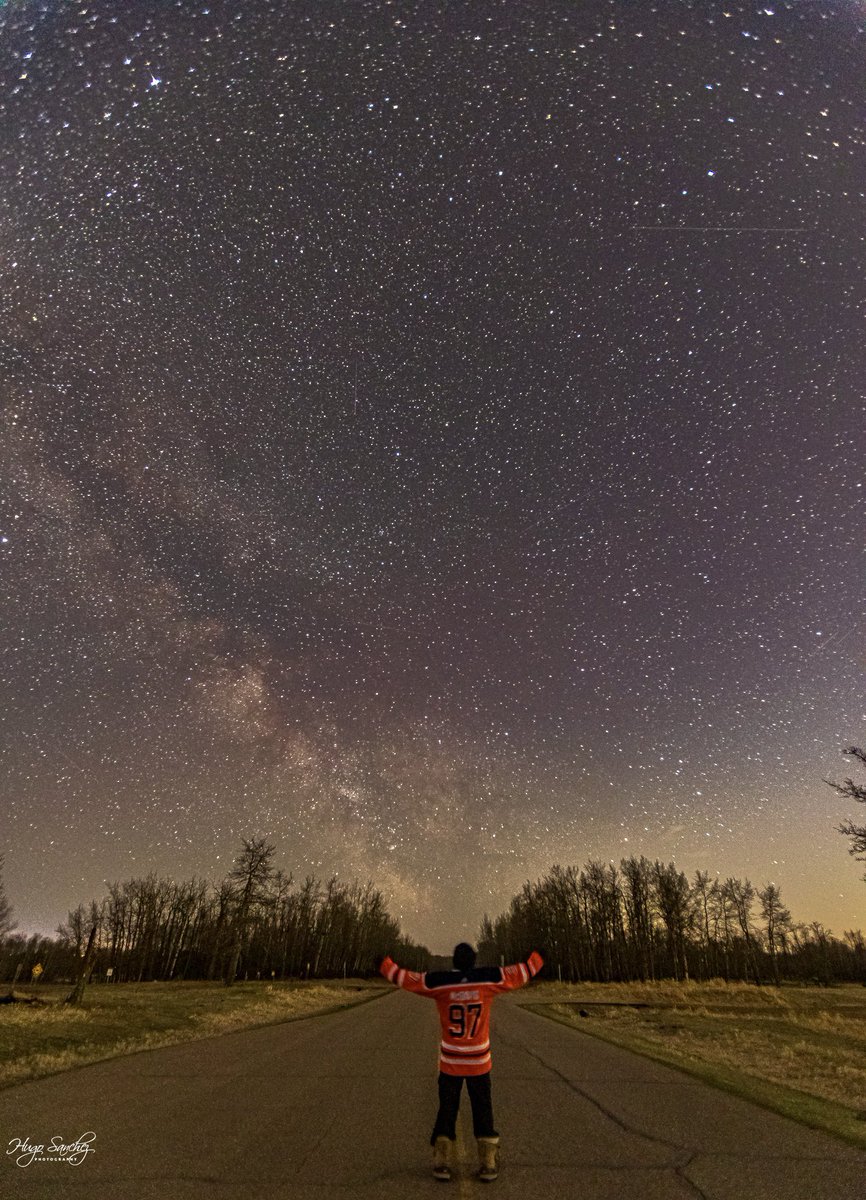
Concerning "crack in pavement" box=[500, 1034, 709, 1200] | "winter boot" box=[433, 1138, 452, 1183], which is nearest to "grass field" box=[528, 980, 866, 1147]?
"crack in pavement" box=[500, 1034, 709, 1200]

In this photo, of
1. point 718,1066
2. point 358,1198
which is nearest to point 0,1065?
point 358,1198

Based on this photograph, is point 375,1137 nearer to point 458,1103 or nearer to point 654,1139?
point 458,1103

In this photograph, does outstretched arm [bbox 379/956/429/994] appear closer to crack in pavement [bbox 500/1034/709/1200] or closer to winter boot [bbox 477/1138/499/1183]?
winter boot [bbox 477/1138/499/1183]

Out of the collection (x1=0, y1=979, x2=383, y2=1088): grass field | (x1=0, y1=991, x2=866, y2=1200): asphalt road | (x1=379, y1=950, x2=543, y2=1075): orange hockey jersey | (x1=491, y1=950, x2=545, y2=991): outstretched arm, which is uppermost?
(x1=491, y1=950, x2=545, y2=991): outstretched arm

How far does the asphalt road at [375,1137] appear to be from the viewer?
4902 mm

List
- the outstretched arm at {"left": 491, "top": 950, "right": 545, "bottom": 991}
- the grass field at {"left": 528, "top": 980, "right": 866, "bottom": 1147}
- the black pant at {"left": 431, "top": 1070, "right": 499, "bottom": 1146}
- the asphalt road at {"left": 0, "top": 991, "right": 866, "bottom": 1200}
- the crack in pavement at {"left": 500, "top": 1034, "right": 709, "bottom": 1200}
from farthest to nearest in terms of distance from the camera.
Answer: the grass field at {"left": 528, "top": 980, "right": 866, "bottom": 1147} < the outstretched arm at {"left": 491, "top": 950, "right": 545, "bottom": 991} < the black pant at {"left": 431, "top": 1070, "right": 499, "bottom": 1146} < the crack in pavement at {"left": 500, "top": 1034, "right": 709, "bottom": 1200} < the asphalt road at {"left": 0, "top": 991, "right": 866, "bottom": 1200}

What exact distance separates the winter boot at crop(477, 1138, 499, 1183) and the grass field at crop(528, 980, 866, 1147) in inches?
164

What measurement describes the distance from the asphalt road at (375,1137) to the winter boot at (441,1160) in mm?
86

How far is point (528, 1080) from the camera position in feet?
32.9

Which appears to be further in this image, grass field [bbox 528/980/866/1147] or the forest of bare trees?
the forest of bare trees

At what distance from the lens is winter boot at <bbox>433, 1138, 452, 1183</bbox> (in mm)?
5012

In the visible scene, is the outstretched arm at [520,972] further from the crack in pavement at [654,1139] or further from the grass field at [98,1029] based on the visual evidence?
the grass field at [98,1029]

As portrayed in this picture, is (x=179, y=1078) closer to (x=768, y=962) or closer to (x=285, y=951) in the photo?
(x=285, y=951)

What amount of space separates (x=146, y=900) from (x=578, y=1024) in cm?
8075
